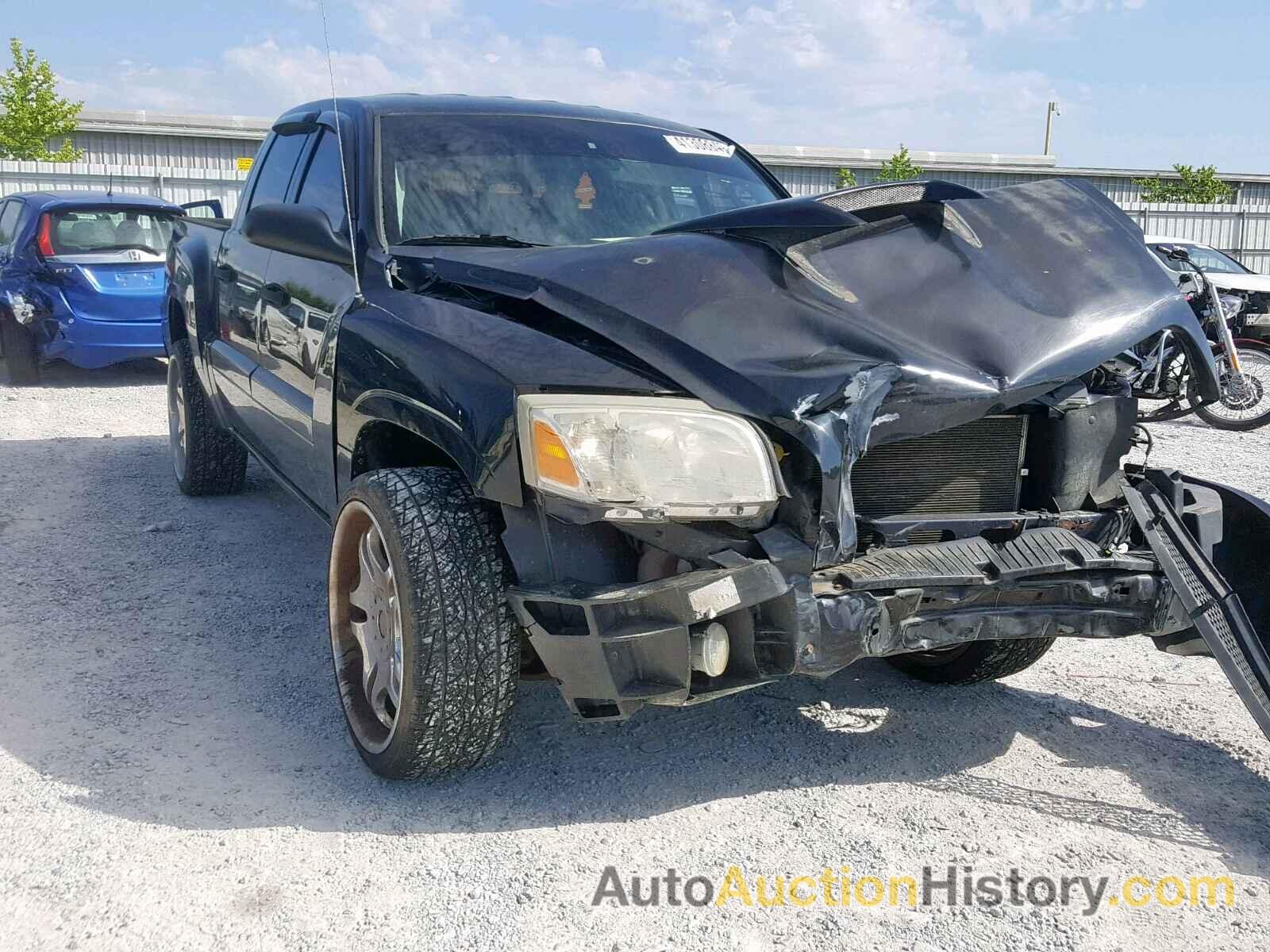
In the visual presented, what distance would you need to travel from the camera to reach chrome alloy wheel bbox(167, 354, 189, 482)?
579 centimetres

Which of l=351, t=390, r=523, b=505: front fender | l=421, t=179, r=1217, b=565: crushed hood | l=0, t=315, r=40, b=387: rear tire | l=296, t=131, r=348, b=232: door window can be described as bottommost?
l=0, t=315, r=40, b=387: rear tire

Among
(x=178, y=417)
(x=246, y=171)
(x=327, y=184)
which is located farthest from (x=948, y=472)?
(x=246, y=171)

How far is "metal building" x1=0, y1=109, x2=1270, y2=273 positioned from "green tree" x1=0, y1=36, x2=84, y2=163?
0.59 m

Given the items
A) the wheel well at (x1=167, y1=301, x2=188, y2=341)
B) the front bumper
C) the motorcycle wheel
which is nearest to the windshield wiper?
the front bumper

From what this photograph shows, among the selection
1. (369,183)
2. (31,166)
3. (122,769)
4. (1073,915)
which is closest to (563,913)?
(1073,915)

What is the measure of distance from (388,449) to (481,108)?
54.6 inches

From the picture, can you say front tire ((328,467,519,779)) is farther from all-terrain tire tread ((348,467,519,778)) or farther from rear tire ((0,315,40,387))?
rear tire ((0,315,40,387))

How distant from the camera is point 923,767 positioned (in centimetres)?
303

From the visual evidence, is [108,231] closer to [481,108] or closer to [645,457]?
[481,108]

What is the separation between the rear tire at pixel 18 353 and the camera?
9570 millimetres

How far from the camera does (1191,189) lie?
93.0 ft

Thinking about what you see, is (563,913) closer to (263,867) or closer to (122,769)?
(263,867)

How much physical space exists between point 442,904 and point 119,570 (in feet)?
9.69

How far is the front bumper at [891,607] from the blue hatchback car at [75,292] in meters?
8.25
